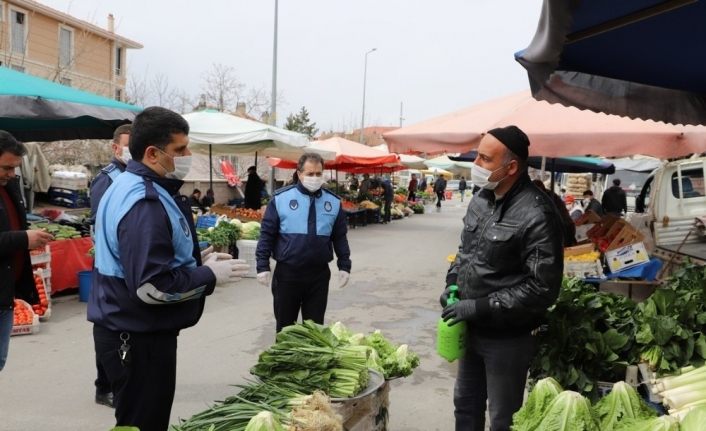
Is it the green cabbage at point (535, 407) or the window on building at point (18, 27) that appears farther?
the window on building at point (18, 27)

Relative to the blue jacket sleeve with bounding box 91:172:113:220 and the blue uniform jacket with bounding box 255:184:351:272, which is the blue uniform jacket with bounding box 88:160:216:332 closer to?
the blue uniform jacket with bounding box 255:184:351:272

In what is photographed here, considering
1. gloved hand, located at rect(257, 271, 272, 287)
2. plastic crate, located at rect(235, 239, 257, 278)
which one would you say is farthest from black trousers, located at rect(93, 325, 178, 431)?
plastic crate, located at rect(235, 239, 257, 278)

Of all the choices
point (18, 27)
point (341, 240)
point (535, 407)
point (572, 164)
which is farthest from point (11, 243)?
point (18, 27)

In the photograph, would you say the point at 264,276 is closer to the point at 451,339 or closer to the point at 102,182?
the point at 102,182

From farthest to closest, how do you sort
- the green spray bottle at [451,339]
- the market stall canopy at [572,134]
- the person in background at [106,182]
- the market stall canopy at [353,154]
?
the market stall canopy at [353,154] < the market stall canopy at [572,134] < the person in background at [106,182] < the green spray bottle at [451,339]

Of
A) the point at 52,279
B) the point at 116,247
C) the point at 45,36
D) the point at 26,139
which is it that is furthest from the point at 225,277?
the point at 45,36

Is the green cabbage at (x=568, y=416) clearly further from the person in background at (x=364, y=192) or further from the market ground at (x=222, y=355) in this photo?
the person in background at (x=364, y=192)

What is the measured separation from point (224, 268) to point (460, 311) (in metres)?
1.27

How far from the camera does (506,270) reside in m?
3.02

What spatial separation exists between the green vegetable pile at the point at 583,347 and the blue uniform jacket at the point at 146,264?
7.12ft

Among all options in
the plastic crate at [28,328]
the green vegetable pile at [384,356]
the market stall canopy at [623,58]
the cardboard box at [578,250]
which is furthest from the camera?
the cardboard box at [578,250]

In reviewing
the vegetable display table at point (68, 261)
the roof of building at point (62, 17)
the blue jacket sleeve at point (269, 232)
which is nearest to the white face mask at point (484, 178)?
the blue jacket sleeve at point (269, 232)

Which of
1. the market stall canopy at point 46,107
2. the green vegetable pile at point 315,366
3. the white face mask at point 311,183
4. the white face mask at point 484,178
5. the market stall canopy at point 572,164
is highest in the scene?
the market stall canopy at point 46,107

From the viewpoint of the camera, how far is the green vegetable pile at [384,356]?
3.72 m
